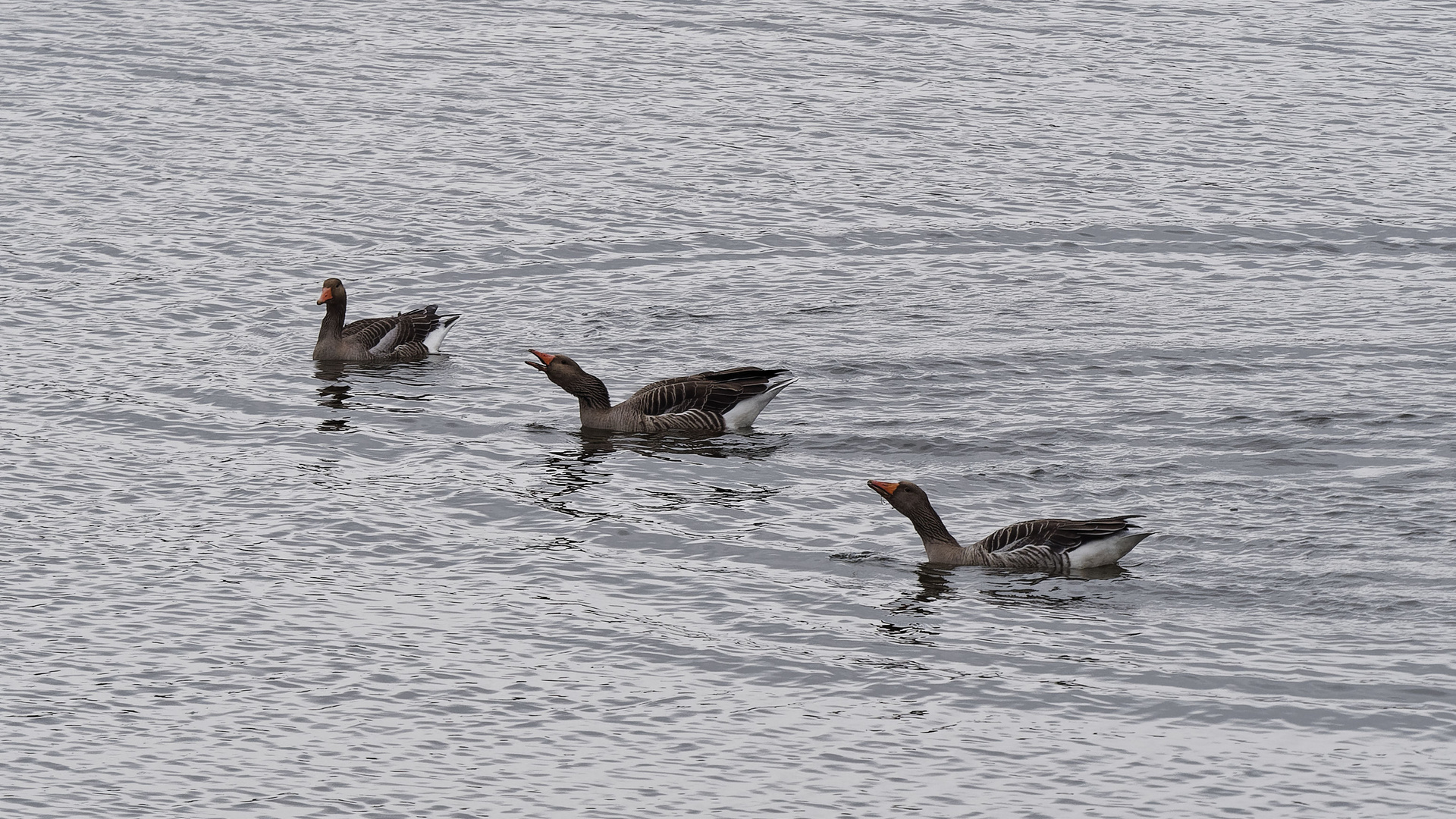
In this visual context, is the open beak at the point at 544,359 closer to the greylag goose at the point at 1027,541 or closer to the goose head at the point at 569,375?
the goose head at the point at 569,375

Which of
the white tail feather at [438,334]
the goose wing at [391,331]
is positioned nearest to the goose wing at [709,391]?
the white tail feather at [438,334]

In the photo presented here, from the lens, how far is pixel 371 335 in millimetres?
22312

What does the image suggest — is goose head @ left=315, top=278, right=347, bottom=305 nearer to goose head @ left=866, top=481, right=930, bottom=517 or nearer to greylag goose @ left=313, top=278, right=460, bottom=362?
greylag goose @ left=313, top=278, right=460, bottom=362

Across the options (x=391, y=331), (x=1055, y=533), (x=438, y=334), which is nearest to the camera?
(x=1055, y=533)

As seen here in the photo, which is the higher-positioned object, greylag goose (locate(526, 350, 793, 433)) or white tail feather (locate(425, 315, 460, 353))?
white tail feather (locate(425, 315, 460, 353))

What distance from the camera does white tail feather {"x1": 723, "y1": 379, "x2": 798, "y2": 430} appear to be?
20.0m

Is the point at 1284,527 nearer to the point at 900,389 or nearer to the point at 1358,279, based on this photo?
the point at 900,389

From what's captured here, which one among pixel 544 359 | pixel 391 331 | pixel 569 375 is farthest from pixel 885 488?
pixel 391 331

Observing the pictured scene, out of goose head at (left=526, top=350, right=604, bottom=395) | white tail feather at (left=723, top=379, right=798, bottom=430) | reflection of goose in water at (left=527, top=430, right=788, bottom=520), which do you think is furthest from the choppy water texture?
goose head at (left=526, top=350, right=604, bottom=395)

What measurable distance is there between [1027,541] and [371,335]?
970 cm

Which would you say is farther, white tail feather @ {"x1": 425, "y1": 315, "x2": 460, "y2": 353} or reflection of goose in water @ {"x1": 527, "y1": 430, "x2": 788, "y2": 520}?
white tail feather @ {"x1": 425, "y1": 315, "x2": 460, "y2": 353}

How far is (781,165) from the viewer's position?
101 ft

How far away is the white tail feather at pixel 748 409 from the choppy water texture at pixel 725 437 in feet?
1.05

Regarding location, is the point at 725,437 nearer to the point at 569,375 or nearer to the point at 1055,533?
the point at 569,375
